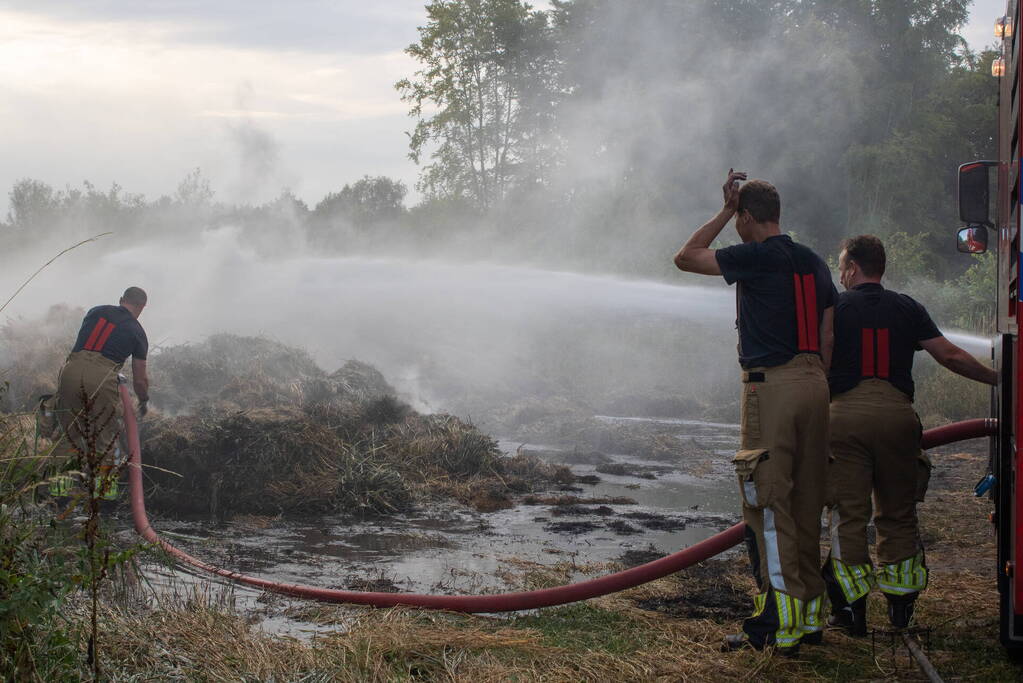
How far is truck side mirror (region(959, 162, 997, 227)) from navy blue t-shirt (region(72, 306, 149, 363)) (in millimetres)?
6249

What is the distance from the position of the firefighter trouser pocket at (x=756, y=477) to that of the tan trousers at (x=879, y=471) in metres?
0.76

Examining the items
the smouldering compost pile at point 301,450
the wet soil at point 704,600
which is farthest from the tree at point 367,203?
the wet soil at point 704,600

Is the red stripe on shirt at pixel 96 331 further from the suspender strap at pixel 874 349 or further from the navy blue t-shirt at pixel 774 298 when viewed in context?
the suspender strap at pixel 874 349

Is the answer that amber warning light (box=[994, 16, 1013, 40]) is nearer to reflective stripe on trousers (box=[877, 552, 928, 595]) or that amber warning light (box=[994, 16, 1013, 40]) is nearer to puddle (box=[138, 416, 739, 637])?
reflective stripe on trousers (box=[877, 552, 928, 595])

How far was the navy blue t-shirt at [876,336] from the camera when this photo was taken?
5.02 metres

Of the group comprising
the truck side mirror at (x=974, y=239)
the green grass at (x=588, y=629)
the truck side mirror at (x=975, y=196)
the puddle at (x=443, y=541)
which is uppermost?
the truck side mirror at (x=975, y=196)

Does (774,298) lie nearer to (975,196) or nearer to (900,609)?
(975,196)

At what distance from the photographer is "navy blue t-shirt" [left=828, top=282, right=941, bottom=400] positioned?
198 inches

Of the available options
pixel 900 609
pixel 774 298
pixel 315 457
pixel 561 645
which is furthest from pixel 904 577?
pixel 315 457

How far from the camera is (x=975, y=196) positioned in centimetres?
526

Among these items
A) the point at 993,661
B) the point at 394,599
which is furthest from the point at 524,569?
the point at 993,661

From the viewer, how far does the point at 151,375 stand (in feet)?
45.6

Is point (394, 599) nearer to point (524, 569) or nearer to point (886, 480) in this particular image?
point (524, 569)

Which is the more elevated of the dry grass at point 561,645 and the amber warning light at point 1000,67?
the amber warning light at point 1000,67
